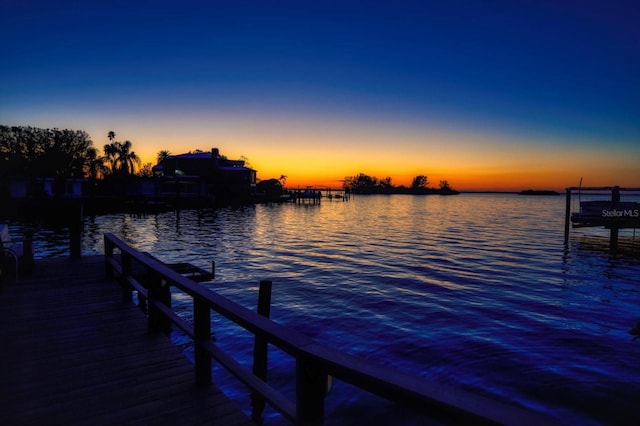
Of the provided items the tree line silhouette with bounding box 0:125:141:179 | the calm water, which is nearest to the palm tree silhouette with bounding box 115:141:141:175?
the tree line silhouette with bounding box 0:125:141:179

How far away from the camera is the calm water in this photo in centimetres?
743

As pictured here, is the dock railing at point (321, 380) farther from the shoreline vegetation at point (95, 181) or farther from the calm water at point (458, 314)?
the shoreline vegetation at point (95, 181)

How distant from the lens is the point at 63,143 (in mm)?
76250

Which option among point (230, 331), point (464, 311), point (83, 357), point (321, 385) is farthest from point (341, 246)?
point (321, 385)

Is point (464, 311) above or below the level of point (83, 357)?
below

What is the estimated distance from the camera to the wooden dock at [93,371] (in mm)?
3697

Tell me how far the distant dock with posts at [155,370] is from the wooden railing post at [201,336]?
1 cm

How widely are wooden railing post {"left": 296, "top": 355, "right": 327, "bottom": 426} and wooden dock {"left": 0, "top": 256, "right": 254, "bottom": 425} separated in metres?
1.51

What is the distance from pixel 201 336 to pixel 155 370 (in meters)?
1.12

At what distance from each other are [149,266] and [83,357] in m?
1.43

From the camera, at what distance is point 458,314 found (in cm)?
1172

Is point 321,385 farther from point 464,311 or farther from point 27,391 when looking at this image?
point 464,311

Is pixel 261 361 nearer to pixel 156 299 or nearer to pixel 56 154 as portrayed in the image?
pixel 156 299

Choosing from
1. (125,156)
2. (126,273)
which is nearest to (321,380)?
(126,273)
